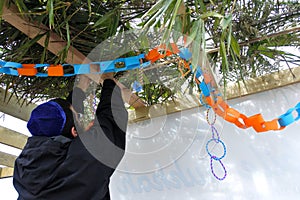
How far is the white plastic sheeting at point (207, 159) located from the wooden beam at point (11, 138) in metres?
0.80

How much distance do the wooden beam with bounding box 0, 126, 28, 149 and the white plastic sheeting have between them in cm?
80

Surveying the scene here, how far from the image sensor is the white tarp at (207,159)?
59.0 inches

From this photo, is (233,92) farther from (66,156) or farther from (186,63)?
(66,156)

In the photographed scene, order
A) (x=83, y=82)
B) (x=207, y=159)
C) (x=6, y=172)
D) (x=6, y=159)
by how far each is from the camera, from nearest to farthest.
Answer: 1. (x=83, y=82)
2. (x=207, y=159)
3. (x=6, y=159)
4. (x=6, y=172)

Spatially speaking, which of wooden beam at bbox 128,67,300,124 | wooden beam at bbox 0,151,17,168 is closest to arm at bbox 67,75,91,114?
wooden beam at bbox 128,67,300,124

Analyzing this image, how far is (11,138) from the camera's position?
88.9 inches

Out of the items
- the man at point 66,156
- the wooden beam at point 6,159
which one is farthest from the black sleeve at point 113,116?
the wooden beam at point 6,159

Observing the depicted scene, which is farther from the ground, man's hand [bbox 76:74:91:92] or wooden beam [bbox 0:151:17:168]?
man's hand [bbox 76:74:91:92]

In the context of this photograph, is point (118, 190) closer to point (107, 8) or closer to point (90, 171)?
point (90, 171)

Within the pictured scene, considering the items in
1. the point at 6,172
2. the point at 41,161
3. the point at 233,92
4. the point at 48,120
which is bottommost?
the point at 6,172

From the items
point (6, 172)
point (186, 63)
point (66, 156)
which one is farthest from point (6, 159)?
point (186, 63)

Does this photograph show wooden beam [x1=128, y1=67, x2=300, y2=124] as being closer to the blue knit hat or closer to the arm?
the arm

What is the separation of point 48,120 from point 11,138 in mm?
1384

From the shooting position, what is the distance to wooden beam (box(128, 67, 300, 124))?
1.58 metres
